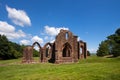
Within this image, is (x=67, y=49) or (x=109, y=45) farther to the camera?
(x=109, y=45)

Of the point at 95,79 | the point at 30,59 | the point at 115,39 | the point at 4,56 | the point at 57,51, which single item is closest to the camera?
the point at 95,79

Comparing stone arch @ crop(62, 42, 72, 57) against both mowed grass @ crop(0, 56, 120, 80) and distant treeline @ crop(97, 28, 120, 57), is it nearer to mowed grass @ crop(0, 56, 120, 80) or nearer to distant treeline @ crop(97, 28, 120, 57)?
mowed grass @ crop(0, 56, 120, 80)

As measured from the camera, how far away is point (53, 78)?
14.7m

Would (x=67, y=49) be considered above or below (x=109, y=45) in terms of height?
below

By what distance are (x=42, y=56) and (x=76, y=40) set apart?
853cm

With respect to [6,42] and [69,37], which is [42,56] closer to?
[69,37]

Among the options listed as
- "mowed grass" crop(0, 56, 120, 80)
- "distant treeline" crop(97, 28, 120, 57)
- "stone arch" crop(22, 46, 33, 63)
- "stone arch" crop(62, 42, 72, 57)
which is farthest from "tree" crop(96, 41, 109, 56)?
"mowed grass" crop(0, 56, 120, 80)

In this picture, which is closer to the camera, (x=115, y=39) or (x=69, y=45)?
(x=69, y=45)

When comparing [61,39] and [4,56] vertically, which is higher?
[61,39]

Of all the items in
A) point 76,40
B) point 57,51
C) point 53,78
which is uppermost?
point 76,40

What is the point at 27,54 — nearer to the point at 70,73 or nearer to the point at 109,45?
the point at 70,73

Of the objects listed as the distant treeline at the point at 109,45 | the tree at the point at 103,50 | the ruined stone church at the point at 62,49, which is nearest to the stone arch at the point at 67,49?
the ruined stone church at the point at 62,49

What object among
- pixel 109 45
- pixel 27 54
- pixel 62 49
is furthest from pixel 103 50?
pixel 27 54

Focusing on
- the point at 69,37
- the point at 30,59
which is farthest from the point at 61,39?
the point at 30,59
